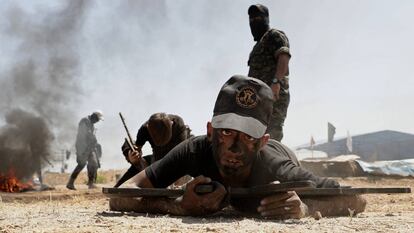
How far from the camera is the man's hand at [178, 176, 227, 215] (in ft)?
12.2

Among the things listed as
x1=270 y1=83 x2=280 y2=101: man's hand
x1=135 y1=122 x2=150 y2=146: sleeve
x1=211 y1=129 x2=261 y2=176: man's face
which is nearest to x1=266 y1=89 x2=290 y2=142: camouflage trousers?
x1=270 y1=83 x2=280 y2=101: man's hand

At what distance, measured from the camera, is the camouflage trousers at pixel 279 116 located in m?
6.32

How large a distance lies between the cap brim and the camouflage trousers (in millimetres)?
2487

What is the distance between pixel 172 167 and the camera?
4164 millimetres

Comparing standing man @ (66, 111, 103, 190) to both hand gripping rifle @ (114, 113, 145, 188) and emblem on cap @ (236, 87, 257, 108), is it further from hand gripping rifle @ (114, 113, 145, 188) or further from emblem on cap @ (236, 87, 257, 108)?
emblem on cap @ (236, 87, 257, 108)

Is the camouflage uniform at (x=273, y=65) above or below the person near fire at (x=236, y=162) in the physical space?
above

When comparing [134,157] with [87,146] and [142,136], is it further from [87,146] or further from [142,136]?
[87,146]

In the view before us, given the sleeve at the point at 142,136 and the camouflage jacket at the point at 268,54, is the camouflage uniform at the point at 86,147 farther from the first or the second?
the camouflage jacket at the point at 268,54

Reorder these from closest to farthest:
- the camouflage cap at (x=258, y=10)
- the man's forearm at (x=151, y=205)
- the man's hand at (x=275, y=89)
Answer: the man's forearm at (x=151, y=205), the man's hand at (x=275, y=89), the camouflage cap at (x=258, y=10)

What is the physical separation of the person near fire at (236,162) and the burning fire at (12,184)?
1160cm

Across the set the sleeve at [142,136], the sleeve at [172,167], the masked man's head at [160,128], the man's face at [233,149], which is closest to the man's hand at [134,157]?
the sleeve at [142,136]

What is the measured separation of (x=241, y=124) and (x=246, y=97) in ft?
0.72

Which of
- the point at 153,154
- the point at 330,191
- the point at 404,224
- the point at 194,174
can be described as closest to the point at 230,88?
the point at 194,174

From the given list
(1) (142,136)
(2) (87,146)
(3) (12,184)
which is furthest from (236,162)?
(3) (12,184)
